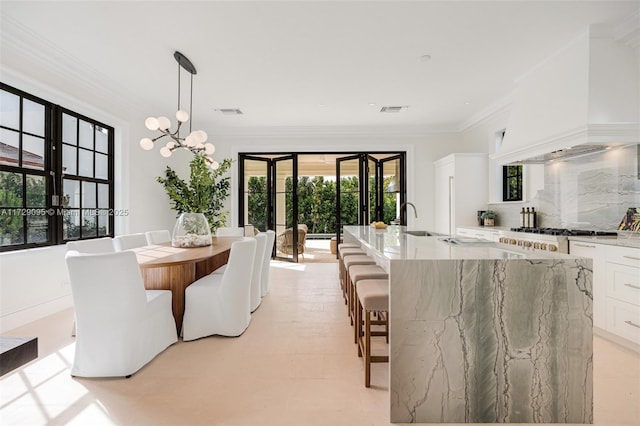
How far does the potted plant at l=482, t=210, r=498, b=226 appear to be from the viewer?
5008 mm

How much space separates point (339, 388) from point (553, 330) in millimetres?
1249

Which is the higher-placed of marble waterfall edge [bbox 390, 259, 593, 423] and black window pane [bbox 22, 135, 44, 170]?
black window pane [bbox 22, 135, 44, 170]

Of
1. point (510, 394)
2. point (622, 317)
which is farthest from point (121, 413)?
point (622, 317)

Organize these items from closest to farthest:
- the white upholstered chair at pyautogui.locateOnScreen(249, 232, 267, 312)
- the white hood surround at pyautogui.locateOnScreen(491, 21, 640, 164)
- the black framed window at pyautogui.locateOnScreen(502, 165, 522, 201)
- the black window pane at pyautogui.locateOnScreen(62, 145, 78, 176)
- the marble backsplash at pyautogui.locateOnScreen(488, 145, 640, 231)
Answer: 1. the white hood surround at pyautogui.locateOnScreen(491, 21, 640, 164)
2. the marble backsplash at pyautogui.locateOnScreen(488, 145, 640, 231)
3. the white upholstered chair at pyautogui.locateOnScreen(249, 232, 267, 312)
4. the black window pane at pyautogui.locateOnScreen(62, 145, 78, 176)
5. the black framed window at pyautogui.locateOnScreen(502, 165, 522, 201)

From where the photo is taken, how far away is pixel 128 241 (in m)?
3.41

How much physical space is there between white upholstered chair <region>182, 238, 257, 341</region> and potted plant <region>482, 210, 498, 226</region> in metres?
3.93

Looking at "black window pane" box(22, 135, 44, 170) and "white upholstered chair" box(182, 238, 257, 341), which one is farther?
"black window pane" box(22, 135, 44, 170)

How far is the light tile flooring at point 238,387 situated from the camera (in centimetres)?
173

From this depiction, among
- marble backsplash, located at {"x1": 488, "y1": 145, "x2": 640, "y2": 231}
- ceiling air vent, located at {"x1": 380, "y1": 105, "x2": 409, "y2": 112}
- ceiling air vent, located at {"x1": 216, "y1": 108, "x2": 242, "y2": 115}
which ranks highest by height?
ceiling air vent, located at {"x1": 216, "y1": 108, "x2": 242, "y2": 115}

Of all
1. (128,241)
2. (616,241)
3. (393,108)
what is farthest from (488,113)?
(128,241)

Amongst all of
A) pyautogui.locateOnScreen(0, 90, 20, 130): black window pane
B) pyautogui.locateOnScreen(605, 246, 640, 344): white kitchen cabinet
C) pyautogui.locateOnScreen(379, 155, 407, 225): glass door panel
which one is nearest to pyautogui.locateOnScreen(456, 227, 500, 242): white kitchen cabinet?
pyautogui.locateOnScreen(605, 246, 640, 344): white kitchen cabinet

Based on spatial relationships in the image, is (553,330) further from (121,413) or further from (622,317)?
(121,413)

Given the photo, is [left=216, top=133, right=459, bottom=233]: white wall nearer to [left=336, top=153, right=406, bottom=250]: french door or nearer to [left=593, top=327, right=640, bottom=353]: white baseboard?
[left=336, top=153, right=406, bottom=250]: french door

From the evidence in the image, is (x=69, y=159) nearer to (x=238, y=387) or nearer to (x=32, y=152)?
(x=32, y=152)
